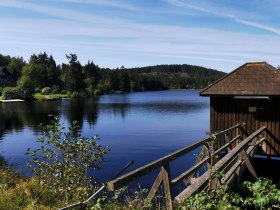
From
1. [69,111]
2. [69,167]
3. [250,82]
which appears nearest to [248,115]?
[250,82]

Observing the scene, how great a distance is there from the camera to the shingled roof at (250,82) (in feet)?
60.3

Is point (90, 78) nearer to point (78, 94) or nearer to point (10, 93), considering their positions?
point (78, 94)

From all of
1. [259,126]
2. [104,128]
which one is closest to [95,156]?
[259,126]

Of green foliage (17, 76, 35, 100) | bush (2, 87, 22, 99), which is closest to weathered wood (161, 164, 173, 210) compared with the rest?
bush (2, 87, 22, 99)

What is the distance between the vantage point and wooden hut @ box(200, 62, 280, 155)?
18188mm

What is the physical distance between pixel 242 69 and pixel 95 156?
12.0 m

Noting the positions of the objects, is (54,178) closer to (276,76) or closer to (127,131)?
(276,76)

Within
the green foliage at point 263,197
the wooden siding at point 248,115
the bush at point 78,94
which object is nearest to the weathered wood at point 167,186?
the green foliage at point 263,197

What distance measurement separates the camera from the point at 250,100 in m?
18.8

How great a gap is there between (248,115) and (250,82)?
5.93 feet

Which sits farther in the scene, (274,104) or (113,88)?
(113,88)

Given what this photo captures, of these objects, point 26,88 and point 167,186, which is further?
point 26,88

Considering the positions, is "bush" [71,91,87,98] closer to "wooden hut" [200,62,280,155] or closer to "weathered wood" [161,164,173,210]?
"wooden hut" [200,62,280,155]

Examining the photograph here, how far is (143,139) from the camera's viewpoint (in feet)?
120
